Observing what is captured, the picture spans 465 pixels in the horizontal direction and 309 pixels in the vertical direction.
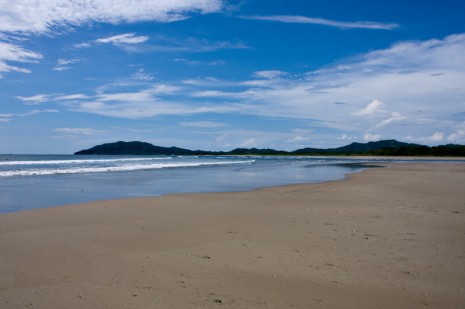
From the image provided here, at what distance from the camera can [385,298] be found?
4.68m

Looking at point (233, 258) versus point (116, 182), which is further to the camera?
point (116, 182)

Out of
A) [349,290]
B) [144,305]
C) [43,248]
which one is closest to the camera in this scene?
[144,305]

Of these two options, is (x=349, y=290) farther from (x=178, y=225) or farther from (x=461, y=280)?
(x=178, y=225)

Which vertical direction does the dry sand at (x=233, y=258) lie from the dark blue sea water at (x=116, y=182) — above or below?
below

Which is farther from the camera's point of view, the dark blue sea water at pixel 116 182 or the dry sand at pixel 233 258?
the dark blue sea water at pixel 116 182

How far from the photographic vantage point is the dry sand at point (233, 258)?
4.68m

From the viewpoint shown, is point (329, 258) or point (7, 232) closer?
point (329, 258)

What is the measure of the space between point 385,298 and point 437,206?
28.7 feet

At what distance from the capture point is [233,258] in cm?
627

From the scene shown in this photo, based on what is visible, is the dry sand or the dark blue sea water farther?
the dark blue sea water

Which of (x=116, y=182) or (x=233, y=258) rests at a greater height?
(x=116, y=182)

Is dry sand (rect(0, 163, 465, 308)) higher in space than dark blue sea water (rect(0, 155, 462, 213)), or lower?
lower

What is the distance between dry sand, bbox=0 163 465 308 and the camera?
15.4 feet

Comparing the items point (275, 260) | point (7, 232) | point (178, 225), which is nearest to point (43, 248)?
point (7, 232)
